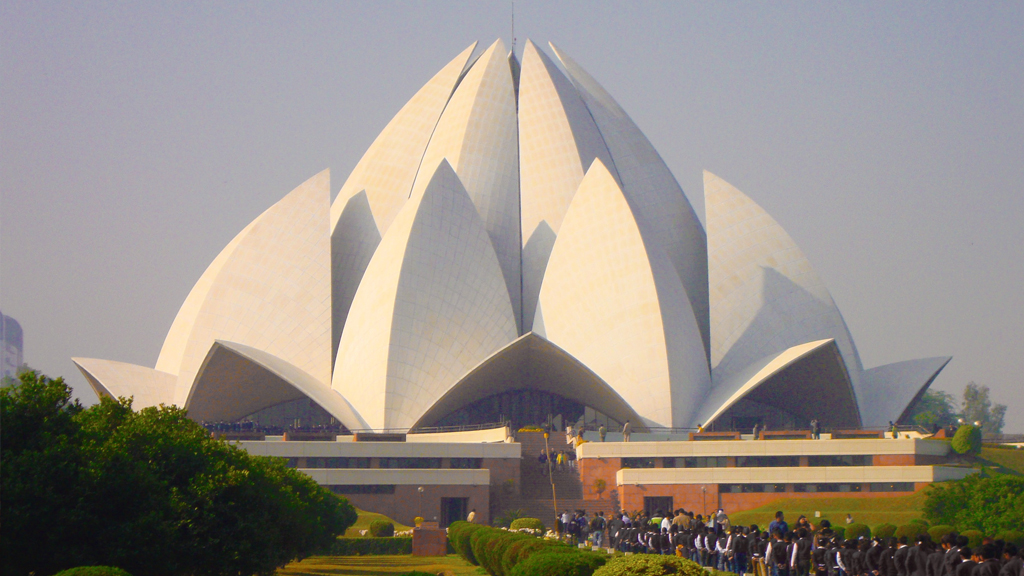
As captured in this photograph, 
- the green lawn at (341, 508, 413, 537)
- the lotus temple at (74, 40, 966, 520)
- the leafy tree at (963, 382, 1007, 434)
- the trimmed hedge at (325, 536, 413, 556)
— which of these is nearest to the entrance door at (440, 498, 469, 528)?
the green lawn at (341, 508, 413, 537)

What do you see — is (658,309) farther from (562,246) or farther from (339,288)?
(339,288)

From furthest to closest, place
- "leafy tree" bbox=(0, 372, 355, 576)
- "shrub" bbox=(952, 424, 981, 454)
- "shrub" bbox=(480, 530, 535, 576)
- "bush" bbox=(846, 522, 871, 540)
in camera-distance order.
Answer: "shrub" bbox=(952, 424, 981, 454) → "bush" bbox=(846, 522, 871, 540) → "shrub" bbox=(480, 530, 535, 576) → "leafy tree" bbox=(0, 372, 355, 576)

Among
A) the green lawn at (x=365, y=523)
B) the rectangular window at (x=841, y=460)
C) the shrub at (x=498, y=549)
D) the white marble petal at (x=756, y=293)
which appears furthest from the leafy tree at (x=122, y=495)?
the white marble petal at (x=756, y=293)

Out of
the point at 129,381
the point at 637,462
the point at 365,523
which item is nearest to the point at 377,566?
the point at 365,523

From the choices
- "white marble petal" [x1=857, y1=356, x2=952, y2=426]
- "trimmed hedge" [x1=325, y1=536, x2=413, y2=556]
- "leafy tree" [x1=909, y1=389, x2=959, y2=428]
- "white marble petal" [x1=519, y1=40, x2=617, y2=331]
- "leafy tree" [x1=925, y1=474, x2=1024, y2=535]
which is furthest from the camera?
"leafy tree" [x1=909, y1=389, x2=959, y2=428]

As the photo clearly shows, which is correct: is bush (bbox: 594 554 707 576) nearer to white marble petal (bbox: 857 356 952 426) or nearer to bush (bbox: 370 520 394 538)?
bush (bbox: 370 520 394 538)

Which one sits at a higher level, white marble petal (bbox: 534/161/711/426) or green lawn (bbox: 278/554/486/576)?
white marble petal (bbox: 534/161/711/426)

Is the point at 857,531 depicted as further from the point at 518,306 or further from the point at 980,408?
the point at 980,408
